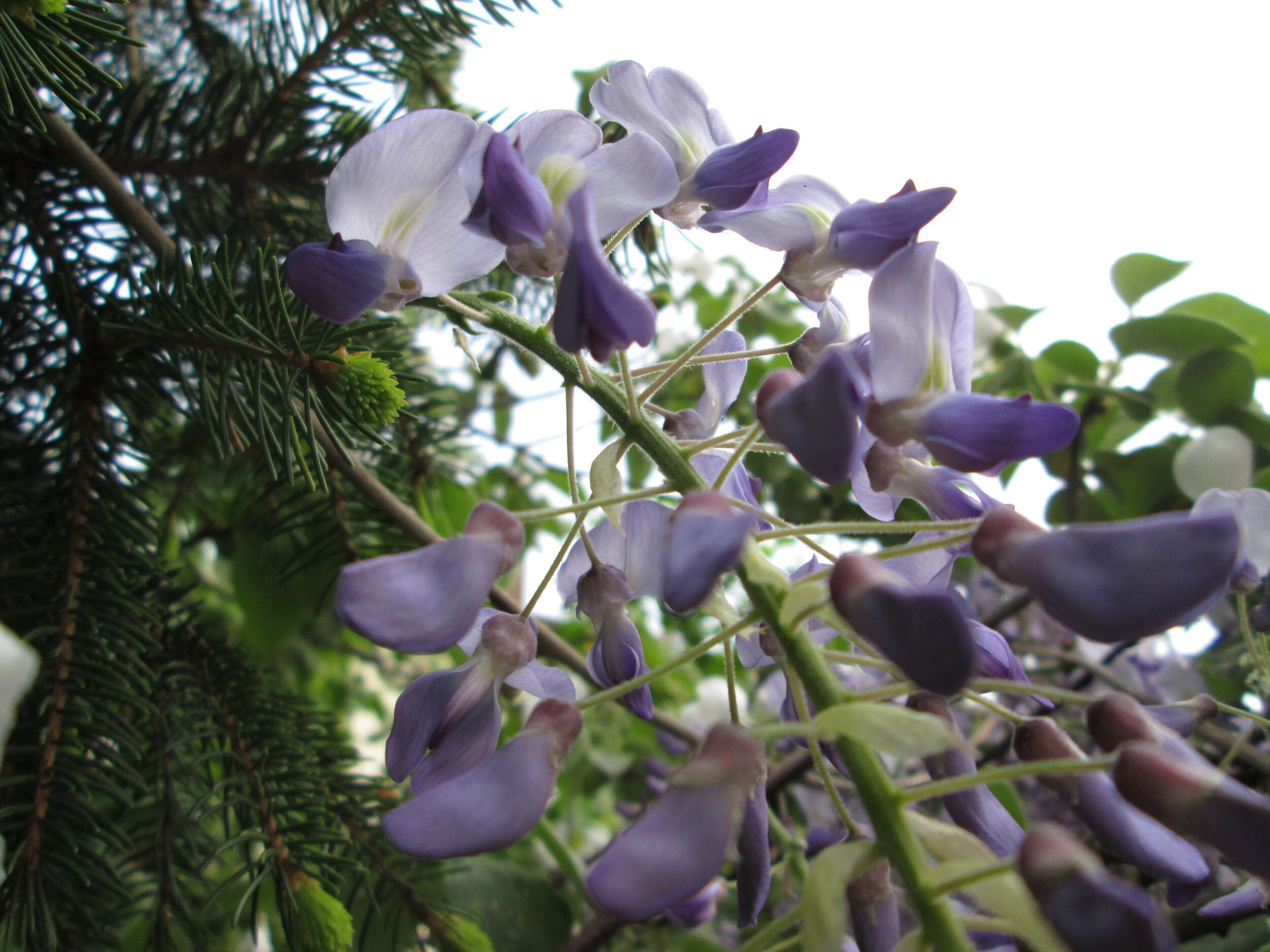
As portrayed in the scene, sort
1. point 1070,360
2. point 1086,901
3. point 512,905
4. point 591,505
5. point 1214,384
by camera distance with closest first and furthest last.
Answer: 1. point 1086,901
2. point 591,505
3. point 512,905
4. point 1214,384
5. point 1070,360

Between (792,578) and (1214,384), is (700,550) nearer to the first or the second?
(792,578)

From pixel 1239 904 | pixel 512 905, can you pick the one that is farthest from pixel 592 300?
pixel 512 905

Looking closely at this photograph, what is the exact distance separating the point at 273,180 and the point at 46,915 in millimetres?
462

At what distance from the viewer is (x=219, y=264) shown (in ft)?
1.31

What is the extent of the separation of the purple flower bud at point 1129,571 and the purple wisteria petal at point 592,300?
15 centimetres

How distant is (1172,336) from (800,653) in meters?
0.71

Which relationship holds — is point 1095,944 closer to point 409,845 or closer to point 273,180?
point 409,845

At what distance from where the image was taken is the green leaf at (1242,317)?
2.62 feet

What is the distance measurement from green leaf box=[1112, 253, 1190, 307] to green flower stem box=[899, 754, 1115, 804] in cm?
72

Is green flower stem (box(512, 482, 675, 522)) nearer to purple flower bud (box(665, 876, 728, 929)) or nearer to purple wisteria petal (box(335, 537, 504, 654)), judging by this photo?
purple wisteria petal (box(335, 537, 504, 654))

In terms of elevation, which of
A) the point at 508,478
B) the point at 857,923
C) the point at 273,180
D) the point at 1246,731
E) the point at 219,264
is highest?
the point at 273,180

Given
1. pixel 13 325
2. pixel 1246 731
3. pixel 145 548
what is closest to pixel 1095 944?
pixel 1246 731

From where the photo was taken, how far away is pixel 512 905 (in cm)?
63

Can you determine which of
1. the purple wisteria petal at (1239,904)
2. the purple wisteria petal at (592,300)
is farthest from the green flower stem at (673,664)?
the purple wisteria petal at (1239,904)
